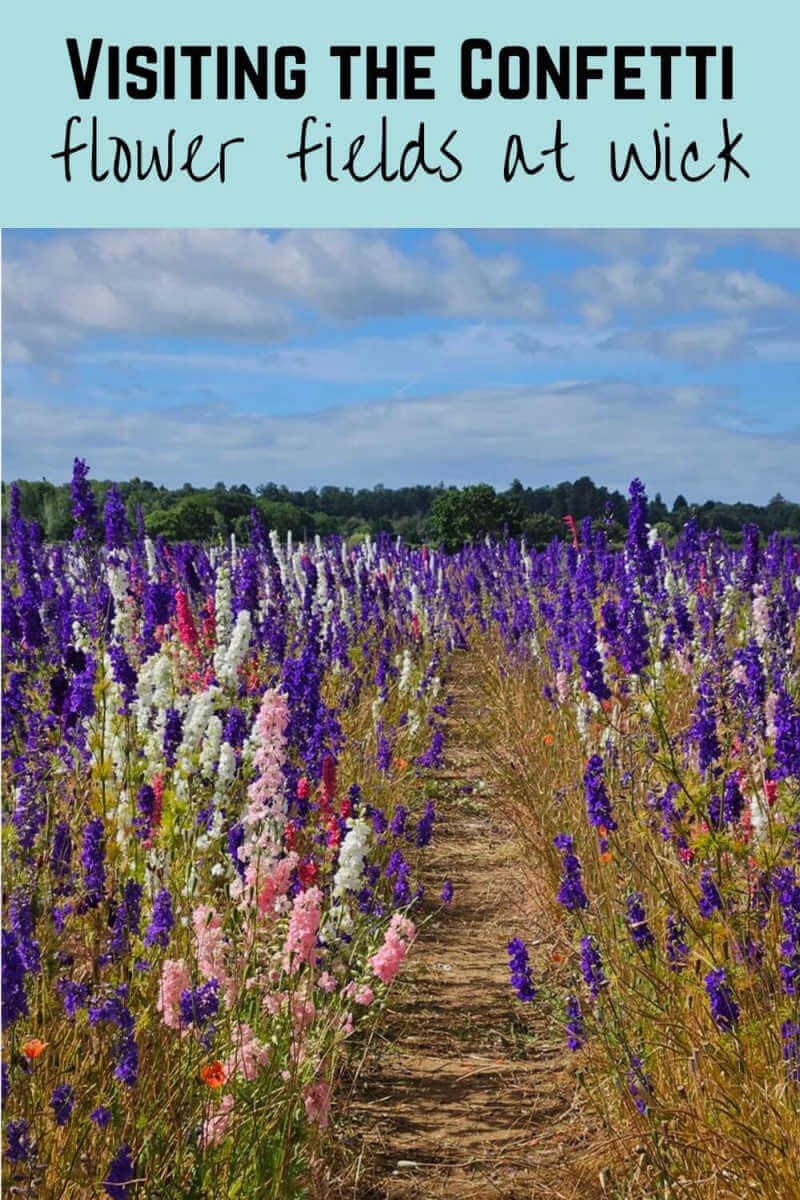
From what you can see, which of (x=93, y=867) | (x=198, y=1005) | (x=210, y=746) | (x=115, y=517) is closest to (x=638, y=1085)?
(x=198, y=1005)

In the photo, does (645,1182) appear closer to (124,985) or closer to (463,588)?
(124,985)

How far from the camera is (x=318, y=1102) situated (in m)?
2.89

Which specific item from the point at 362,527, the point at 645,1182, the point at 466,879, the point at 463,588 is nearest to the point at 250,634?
the point at 466,879

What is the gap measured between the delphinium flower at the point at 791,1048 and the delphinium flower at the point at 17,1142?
1.59 m

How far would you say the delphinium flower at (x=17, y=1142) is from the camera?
2156 millimetres

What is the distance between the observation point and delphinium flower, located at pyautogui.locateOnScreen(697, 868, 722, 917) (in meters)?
3.03

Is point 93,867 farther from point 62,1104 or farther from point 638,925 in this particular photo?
point 638,925

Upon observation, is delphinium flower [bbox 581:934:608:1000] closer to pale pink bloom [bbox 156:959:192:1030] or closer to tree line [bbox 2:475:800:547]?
pale pink bloom [bbox 156:959:192:1030]

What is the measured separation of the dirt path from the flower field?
143mm

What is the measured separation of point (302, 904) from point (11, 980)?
0.83 metres

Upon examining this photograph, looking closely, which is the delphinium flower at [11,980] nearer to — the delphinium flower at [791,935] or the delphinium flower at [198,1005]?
the delphinium flower at [198,1005]

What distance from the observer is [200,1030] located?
2838 millimetres

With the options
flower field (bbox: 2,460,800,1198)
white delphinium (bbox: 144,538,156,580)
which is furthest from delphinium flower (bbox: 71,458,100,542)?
white delphinium (bbox: 144,538,156,580)

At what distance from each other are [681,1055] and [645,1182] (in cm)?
34
